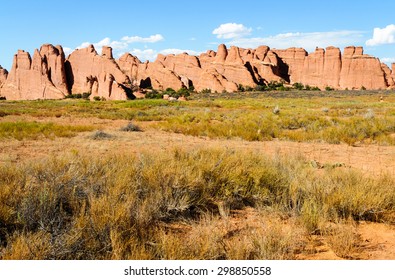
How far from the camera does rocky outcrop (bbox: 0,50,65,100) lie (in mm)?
93562

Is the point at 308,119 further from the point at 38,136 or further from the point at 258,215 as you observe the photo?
the point at 258,215

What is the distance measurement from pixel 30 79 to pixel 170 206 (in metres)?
105

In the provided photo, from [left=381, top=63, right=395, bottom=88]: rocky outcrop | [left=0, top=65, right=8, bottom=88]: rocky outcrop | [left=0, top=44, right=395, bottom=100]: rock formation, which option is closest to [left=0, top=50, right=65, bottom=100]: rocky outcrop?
[left=0, top=44, right=395, bottom=100]: rock formation

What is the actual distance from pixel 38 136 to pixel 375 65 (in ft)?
400

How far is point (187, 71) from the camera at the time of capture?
4515 inches

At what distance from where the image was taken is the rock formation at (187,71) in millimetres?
94875

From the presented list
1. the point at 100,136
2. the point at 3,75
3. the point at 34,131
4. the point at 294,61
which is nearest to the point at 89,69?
the point at 3,75

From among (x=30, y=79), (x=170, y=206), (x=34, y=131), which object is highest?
(x=30, y=79)

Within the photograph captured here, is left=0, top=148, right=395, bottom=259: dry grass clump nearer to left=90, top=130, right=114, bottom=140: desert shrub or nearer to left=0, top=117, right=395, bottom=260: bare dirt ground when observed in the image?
left=0, top=117, right=395, bottom=260: bare dirt ground

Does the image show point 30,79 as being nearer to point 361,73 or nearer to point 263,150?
point 263,150

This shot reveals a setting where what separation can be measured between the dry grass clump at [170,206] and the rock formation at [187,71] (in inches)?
2807

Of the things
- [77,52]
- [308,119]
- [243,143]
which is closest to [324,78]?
[77,52]

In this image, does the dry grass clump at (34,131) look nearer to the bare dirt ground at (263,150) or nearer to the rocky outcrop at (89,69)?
the bare dirt ground at (263,150)

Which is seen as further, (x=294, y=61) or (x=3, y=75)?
(x=294, y=61)
